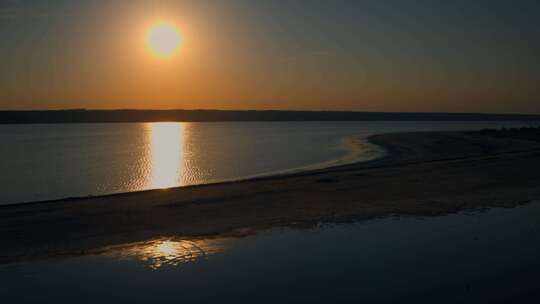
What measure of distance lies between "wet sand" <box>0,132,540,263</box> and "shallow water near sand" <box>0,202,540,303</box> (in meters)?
1.36

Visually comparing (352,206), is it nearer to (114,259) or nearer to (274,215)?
(274,215)

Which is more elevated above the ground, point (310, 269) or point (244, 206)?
point (310, 269)

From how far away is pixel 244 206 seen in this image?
18562 millimetres

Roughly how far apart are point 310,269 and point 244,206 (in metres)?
8.37

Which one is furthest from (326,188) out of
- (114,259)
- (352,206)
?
(114,259)

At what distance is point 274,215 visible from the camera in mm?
16641

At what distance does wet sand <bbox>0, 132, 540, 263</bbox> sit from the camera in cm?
1416

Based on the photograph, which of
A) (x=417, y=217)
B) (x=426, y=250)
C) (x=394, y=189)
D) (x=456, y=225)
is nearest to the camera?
(x=426, y=250)

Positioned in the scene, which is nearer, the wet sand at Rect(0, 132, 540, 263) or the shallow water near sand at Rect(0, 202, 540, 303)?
the shallow water near sand at Rect(0, 202, 540, 303)

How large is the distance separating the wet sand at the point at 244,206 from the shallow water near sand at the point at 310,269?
136cm

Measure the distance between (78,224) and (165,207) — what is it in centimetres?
358

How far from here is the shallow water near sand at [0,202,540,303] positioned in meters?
8.81

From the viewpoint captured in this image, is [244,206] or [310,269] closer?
[310,269]

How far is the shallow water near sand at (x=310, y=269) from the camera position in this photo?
8.81 meters
